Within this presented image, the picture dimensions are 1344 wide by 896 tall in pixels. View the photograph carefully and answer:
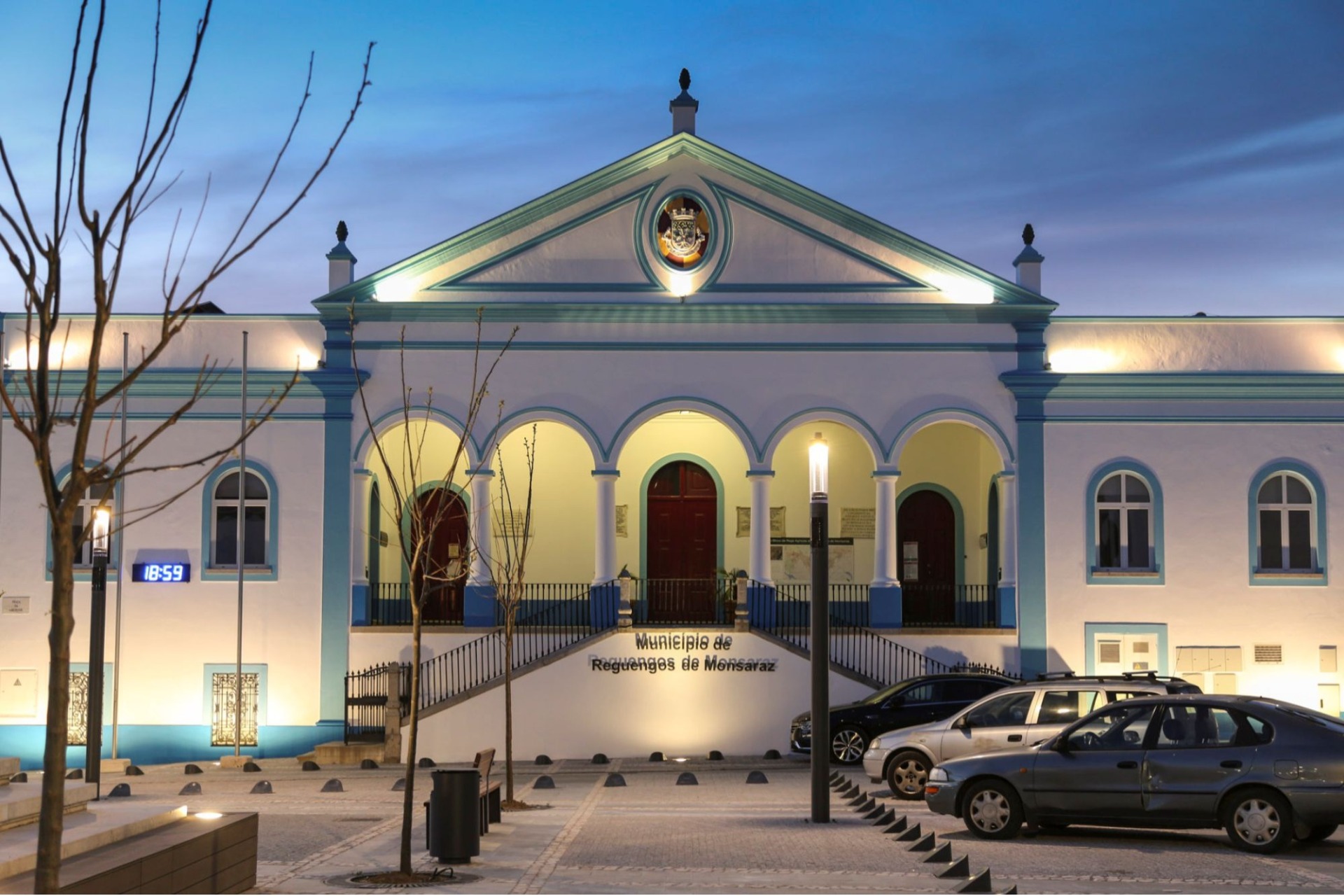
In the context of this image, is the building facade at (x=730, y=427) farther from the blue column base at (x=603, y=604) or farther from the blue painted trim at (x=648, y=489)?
the blue painted trim at (x=648, y=489)

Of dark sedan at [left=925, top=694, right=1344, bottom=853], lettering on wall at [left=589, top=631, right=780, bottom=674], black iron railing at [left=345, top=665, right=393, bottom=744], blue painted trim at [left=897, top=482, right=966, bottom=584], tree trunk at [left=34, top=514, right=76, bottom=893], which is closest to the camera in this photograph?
tree trunk at [left=34, top=514, right=76, bottom=893]

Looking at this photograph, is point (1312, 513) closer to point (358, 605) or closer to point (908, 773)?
point (908, 773)

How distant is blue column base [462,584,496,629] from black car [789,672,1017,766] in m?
6.87

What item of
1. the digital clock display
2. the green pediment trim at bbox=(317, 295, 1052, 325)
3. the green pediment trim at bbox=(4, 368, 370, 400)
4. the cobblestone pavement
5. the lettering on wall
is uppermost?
the green pediment trim at bbox=(317, 295, 1052, 325)

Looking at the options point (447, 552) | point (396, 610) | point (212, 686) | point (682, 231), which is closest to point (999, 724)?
point (682, 231)

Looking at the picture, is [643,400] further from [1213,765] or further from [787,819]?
[1213,765]

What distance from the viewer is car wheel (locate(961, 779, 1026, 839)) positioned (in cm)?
1455

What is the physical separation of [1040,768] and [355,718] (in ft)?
50.5

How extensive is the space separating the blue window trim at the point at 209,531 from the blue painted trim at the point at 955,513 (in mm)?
11563

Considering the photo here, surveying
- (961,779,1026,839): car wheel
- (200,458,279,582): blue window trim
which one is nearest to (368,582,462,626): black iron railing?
(200,458,279,582): blue window trim

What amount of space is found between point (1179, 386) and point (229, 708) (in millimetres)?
17279

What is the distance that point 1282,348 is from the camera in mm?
28750

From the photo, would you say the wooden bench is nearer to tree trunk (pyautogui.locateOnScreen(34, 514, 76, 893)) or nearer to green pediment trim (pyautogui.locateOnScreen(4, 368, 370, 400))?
tree trunk (pyautogui.locateOnScreen(34, 514, 76, 893))

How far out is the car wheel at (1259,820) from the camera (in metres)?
13.4
